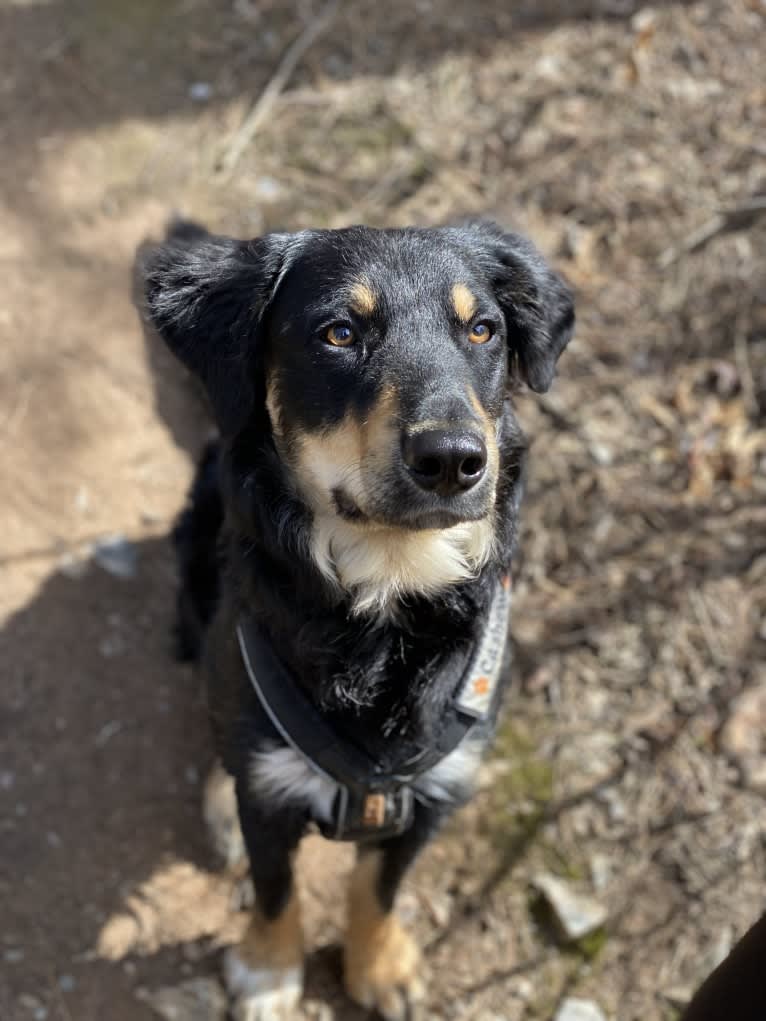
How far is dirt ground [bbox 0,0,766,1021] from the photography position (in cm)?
325

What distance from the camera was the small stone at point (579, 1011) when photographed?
3.11 meters

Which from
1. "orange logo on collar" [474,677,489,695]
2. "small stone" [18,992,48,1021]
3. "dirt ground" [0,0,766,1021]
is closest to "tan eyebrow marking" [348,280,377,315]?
"orange logo on collar" [474,677,489,695]

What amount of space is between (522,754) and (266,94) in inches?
142

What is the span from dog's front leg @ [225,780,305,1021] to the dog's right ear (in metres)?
1.18

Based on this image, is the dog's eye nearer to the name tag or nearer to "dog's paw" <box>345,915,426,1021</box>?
the name tag

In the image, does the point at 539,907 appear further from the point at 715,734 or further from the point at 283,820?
the point at 283,820

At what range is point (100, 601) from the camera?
3.82 metres

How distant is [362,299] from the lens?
2332mm

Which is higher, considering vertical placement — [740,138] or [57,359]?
[740,138]

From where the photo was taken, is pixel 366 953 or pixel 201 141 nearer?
pixel 366 953

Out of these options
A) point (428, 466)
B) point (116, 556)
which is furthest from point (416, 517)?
point (116, 556)

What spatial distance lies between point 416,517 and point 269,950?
63.1 inches

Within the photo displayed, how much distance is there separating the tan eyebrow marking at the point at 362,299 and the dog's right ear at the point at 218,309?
0.24 metres

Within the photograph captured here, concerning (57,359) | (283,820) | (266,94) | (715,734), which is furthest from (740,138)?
(283,820)
